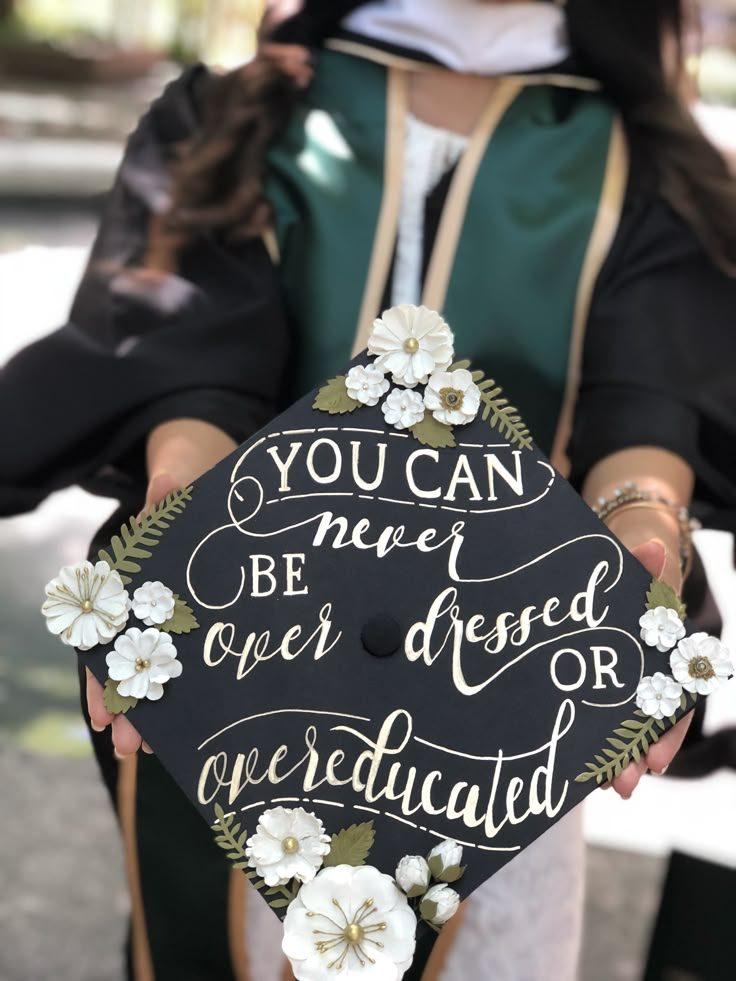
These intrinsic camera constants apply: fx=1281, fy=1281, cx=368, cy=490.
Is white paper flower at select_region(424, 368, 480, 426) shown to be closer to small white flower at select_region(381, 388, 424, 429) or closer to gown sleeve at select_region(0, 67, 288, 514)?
small white flower at select_region(381, 388, 424, 429)

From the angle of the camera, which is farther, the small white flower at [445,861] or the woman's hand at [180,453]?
the woman's hand at [180,453]

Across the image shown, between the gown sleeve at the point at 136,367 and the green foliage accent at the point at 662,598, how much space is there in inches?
17.2

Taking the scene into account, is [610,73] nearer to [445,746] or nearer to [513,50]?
[513,50]

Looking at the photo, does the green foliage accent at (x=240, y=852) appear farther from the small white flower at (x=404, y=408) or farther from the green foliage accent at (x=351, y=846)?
the small white flower at (x=404, y=408)

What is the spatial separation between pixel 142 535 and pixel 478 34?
66cm

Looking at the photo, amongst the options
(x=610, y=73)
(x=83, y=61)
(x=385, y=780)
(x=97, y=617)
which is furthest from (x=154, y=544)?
(x=83, y=61)

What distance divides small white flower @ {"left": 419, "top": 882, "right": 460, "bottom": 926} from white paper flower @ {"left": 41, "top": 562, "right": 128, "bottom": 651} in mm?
260

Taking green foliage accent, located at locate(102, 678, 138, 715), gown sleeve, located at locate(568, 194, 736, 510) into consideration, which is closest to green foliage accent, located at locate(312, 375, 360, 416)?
green foliage accent, located at locate(102, 678, 138, 715)

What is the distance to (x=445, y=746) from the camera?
835 millimetres

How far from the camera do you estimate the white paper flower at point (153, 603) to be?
84cm

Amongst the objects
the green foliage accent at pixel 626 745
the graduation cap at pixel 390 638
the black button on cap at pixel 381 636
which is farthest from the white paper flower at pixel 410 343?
the green foliage accent at pixel 626 745

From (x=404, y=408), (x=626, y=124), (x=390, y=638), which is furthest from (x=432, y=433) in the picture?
(x=626, y=124)

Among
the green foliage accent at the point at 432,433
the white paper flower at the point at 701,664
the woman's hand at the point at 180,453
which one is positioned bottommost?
the woman's hand at the point at 180,453

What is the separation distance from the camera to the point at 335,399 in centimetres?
87
